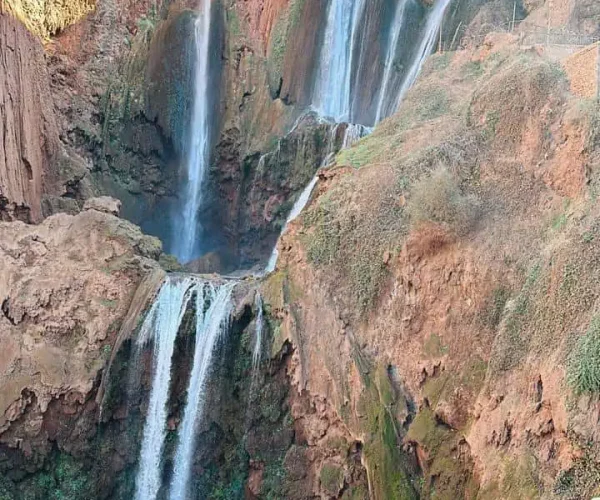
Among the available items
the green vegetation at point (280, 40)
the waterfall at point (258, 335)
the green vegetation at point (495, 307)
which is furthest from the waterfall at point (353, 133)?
the green vegetation at point (495, 307)

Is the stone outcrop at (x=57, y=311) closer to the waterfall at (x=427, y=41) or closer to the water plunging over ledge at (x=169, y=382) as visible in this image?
the water plunging over ledge at (x=169, y=382)

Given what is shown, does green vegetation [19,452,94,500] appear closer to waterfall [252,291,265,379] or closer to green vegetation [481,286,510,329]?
waterfall [252,291,265,379]

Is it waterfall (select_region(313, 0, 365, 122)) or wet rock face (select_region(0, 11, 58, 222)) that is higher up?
waterfall (select_region(313, 0, 365, 122))

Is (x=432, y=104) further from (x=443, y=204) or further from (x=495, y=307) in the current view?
(x=495, y=307)

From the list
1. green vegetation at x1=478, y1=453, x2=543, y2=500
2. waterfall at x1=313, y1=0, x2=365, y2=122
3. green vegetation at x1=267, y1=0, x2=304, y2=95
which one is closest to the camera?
green vegetation at x1=478, y1=453, x2=543, y2=500

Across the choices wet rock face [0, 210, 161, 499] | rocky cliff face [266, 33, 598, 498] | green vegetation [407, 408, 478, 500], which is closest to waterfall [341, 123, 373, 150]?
rocky cliff face [266, 33, 598, 498]

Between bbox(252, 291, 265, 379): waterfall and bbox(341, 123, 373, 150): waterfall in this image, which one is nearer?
bbox(252, 291, 265, 379): waterfall

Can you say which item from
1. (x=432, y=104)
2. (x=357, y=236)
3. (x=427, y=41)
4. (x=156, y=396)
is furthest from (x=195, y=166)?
(x=357, y=236)
